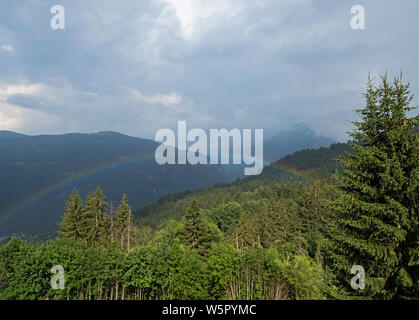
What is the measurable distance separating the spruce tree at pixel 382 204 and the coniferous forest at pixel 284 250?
0.14ft

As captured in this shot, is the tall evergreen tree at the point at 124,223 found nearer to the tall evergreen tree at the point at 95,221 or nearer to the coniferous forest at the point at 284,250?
the coniferous forest at the point at 284,250

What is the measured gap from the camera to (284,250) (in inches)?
1839

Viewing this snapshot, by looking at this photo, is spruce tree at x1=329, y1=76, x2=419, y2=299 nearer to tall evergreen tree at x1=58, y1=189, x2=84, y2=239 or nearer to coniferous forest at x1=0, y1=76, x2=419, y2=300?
coniferous forest at x1=0, y1=76, x2=419, y2=300

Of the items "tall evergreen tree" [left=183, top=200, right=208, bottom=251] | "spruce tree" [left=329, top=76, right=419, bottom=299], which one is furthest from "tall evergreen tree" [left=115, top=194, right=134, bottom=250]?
"spruce tree" [left=329, top=76, right=419, bottom=299]

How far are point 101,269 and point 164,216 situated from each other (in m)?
99.6

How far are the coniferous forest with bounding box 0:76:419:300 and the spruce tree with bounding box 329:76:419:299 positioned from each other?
1.7 inches

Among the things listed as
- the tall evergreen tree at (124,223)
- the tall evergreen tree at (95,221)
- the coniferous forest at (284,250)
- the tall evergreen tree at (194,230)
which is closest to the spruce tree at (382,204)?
the coniferous forest at (284,250)

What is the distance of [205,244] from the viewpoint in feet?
139

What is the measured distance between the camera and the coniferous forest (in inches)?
418

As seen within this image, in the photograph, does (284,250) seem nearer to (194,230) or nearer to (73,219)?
(194,230)

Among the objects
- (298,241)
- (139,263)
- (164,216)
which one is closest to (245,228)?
(298,241)

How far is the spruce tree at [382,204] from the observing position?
33.9 ft
